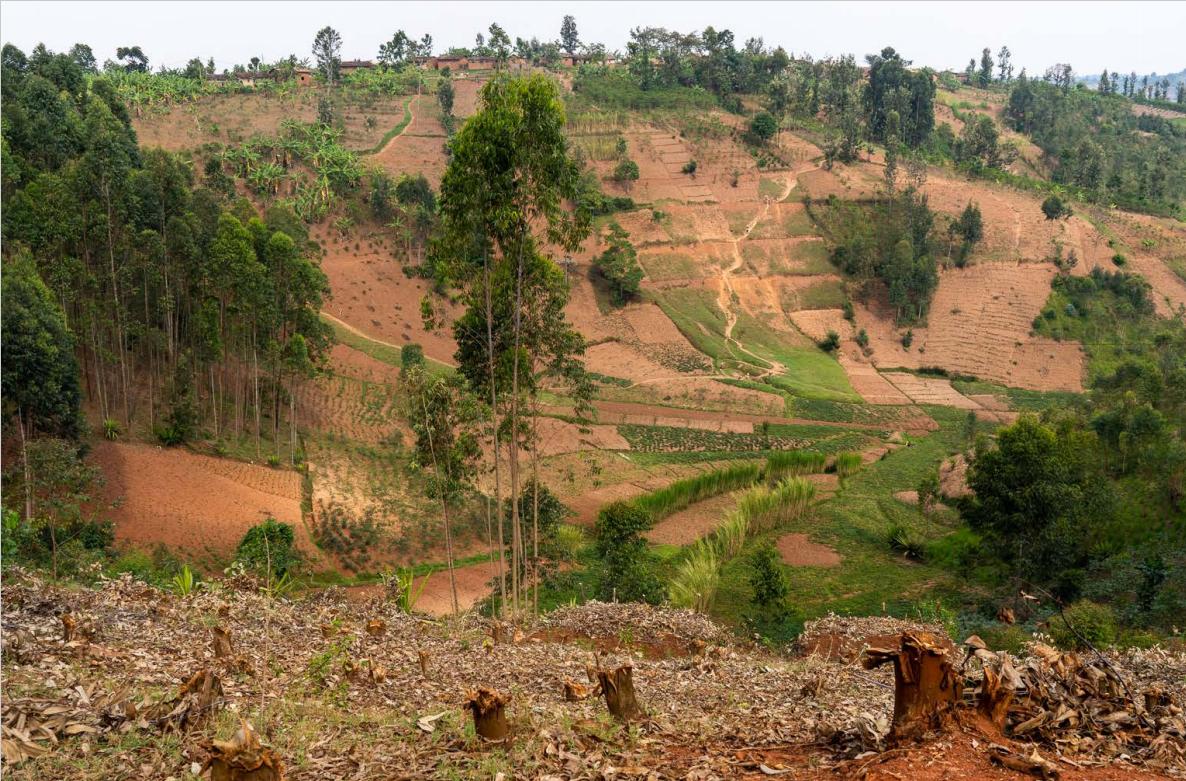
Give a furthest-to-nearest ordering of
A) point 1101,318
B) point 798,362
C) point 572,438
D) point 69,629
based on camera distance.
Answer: point 1101,318 → point 798,362 → point 572,438 → point 69,629

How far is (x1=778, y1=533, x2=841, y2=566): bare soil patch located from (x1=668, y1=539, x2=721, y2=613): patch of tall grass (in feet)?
13.3

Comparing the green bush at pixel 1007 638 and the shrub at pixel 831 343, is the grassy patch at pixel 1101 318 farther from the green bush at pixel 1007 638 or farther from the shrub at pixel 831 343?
the green bush at pixel 1007 638

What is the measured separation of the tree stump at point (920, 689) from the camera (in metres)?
5.38

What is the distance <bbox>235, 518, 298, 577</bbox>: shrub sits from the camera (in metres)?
20.9

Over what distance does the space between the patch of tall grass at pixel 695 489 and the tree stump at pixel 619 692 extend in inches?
882

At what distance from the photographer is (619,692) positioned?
6797 mm

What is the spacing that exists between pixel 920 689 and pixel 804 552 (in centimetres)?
2200

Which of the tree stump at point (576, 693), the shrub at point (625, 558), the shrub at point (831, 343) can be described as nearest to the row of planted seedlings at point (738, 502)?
the shrub at point (625, 558)

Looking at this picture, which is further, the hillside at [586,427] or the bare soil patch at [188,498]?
the bare soil patch at [188,498]

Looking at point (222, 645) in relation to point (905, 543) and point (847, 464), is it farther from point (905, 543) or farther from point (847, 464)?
point (847, 464)

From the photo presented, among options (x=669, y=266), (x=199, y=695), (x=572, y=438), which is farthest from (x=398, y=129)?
(x=199, y=695)

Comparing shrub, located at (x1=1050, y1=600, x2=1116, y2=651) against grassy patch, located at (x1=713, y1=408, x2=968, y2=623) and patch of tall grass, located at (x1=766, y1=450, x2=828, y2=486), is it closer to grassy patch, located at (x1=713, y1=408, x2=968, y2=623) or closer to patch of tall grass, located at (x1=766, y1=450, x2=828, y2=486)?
grassy patch, located at (x1=713, y1=408, x2=968, y2=623)

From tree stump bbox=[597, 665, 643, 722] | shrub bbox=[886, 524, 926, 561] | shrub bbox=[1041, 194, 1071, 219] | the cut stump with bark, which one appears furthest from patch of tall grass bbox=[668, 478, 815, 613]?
shrub bbox=[1041, 194, 1071, 219]

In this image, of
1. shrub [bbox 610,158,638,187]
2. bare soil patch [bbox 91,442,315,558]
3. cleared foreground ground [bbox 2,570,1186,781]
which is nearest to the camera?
cleared foreground ground [bbox 2,570,1186,781]
